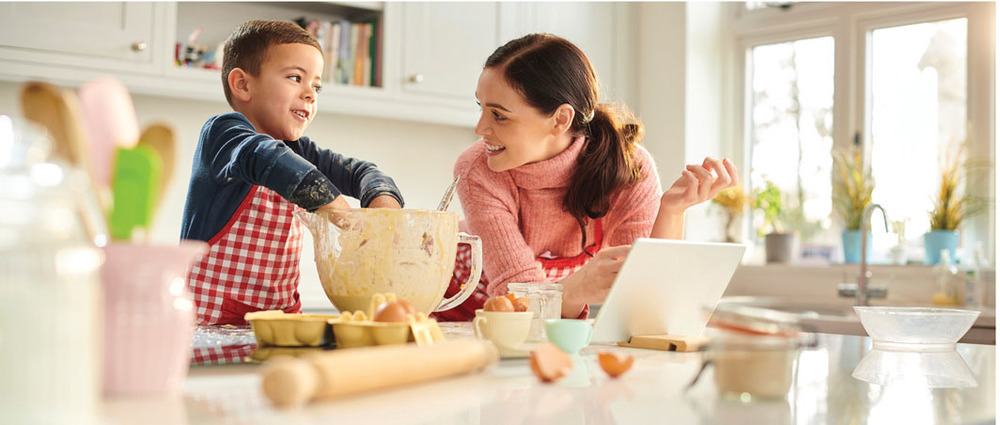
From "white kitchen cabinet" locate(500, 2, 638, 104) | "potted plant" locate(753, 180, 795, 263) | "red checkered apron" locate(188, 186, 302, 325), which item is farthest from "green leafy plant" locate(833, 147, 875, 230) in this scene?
"red checkered apron" locate(188, 186, 302, 325)

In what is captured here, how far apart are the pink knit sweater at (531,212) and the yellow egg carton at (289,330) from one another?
0.85 metres

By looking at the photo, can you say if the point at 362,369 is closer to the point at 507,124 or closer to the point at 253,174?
the point at 253,174

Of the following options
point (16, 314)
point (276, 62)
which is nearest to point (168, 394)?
point (16, 314)

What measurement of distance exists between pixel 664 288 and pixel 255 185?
2.59 ft

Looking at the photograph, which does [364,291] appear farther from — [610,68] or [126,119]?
[610,68]

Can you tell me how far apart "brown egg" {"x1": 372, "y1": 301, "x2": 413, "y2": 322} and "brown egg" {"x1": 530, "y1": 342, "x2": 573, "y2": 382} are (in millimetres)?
139

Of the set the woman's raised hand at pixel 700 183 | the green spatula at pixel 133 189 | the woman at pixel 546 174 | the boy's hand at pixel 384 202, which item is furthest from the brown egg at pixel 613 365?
the woman at pixel 546 174

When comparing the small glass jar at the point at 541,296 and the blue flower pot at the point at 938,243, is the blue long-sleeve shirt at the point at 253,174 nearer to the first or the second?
the small glass jar at the point at 541,296

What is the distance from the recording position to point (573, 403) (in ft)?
2.16

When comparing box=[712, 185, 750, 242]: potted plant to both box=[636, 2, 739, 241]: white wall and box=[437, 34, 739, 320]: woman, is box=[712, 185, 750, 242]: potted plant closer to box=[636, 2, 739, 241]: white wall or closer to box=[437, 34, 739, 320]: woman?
box=[636, 2, 739, 241]: white wall

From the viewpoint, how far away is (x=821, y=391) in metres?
0.77

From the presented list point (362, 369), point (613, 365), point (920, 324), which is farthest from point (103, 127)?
point (920, 324)

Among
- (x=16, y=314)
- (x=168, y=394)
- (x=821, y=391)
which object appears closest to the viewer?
(x=16, y=314)

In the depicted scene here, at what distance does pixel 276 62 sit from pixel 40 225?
1.23 meters
